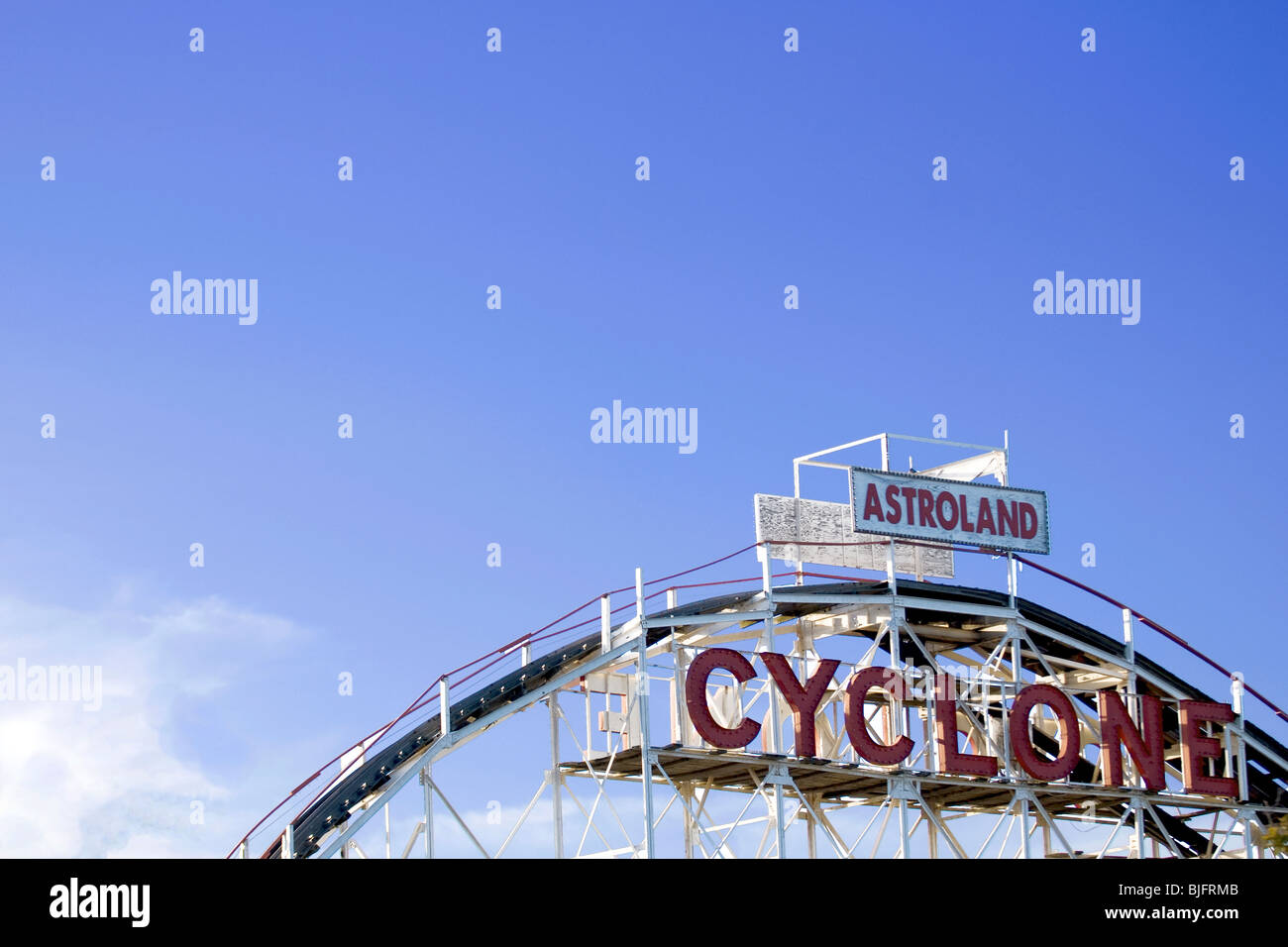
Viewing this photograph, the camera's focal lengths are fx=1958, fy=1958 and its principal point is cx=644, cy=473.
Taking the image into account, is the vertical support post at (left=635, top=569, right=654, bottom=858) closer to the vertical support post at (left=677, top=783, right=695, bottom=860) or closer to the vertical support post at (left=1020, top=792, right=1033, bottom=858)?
the vertical support post at (left=677, top=783, right=695, bottom=860)

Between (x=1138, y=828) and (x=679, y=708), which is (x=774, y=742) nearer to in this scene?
(x=679, y=708)

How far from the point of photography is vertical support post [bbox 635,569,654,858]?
144 feet

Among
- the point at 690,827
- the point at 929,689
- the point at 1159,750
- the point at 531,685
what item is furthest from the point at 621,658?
the point at 1159,750

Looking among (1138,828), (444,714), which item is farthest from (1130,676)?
(444,714)

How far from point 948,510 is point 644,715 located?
11.6m

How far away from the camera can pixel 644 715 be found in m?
45.1

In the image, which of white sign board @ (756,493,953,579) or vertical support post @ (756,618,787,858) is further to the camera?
white sign board @ (756,493,953,579)

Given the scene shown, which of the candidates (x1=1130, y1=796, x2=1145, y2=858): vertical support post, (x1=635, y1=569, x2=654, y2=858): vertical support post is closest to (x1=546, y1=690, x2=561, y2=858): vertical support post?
(x1=635, y1=569, x2=654, y2=858): vertical support post

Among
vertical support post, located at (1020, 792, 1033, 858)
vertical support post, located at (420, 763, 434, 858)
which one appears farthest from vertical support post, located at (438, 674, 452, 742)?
vertical support post, located at (1020, 792, 1033, 858)

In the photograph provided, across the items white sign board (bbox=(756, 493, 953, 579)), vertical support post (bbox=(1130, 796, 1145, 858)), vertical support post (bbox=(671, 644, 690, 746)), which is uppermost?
white sign board (bbox=(756, 493, 953, 579))

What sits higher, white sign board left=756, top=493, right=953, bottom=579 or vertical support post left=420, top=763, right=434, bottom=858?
white sign board left=756, top=493, right=953, bottom=579

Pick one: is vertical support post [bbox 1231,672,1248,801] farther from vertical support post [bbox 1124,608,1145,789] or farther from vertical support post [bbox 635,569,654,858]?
vertical support post [bbox 635,569,654,858]

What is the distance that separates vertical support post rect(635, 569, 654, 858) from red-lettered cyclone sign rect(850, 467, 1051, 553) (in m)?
6.63
